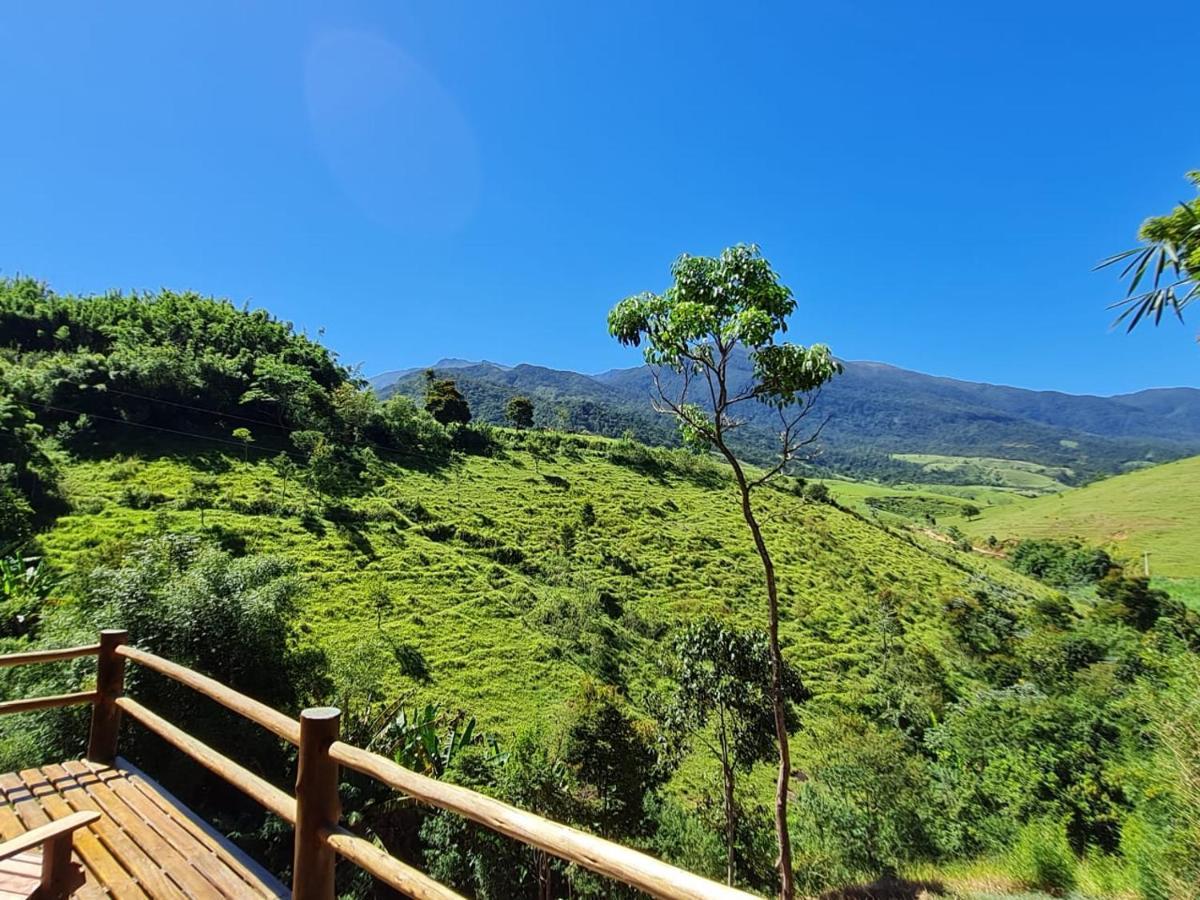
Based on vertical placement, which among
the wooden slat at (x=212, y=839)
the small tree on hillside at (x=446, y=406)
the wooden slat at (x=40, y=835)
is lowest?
the wooden slat at (x=212, y=839)

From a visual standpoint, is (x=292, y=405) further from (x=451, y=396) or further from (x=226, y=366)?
(x=451, y=396)

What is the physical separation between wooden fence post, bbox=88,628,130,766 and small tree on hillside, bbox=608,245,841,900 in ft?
21.7

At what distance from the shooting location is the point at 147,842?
300 cm

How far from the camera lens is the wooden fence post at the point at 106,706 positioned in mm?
4062

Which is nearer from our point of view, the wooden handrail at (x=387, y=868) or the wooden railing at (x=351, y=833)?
the wooden railing at (x=351, y=833)

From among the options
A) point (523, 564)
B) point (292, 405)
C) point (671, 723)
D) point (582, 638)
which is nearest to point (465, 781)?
point (671, 723)

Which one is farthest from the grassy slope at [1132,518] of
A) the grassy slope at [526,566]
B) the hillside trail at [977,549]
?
the grassy slope at [526,566]

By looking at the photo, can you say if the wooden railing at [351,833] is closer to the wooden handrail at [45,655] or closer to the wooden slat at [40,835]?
the wooden slat at [40,835]

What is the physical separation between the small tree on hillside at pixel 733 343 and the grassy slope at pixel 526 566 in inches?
556

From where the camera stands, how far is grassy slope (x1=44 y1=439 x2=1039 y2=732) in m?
24.2

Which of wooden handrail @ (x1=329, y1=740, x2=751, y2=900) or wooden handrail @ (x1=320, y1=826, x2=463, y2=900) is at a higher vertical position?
wooden handrail @ (x1=329, y1=740, x2=751, y2=900)

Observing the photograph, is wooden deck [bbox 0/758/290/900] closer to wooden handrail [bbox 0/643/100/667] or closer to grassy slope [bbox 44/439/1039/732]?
wooden handrail [bbox 0/643/100/667]

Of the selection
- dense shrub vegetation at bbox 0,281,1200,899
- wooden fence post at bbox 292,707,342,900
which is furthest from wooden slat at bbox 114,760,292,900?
dense shrub vegetation at bbox 0,281,1200,899

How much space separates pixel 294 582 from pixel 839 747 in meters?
22.5
